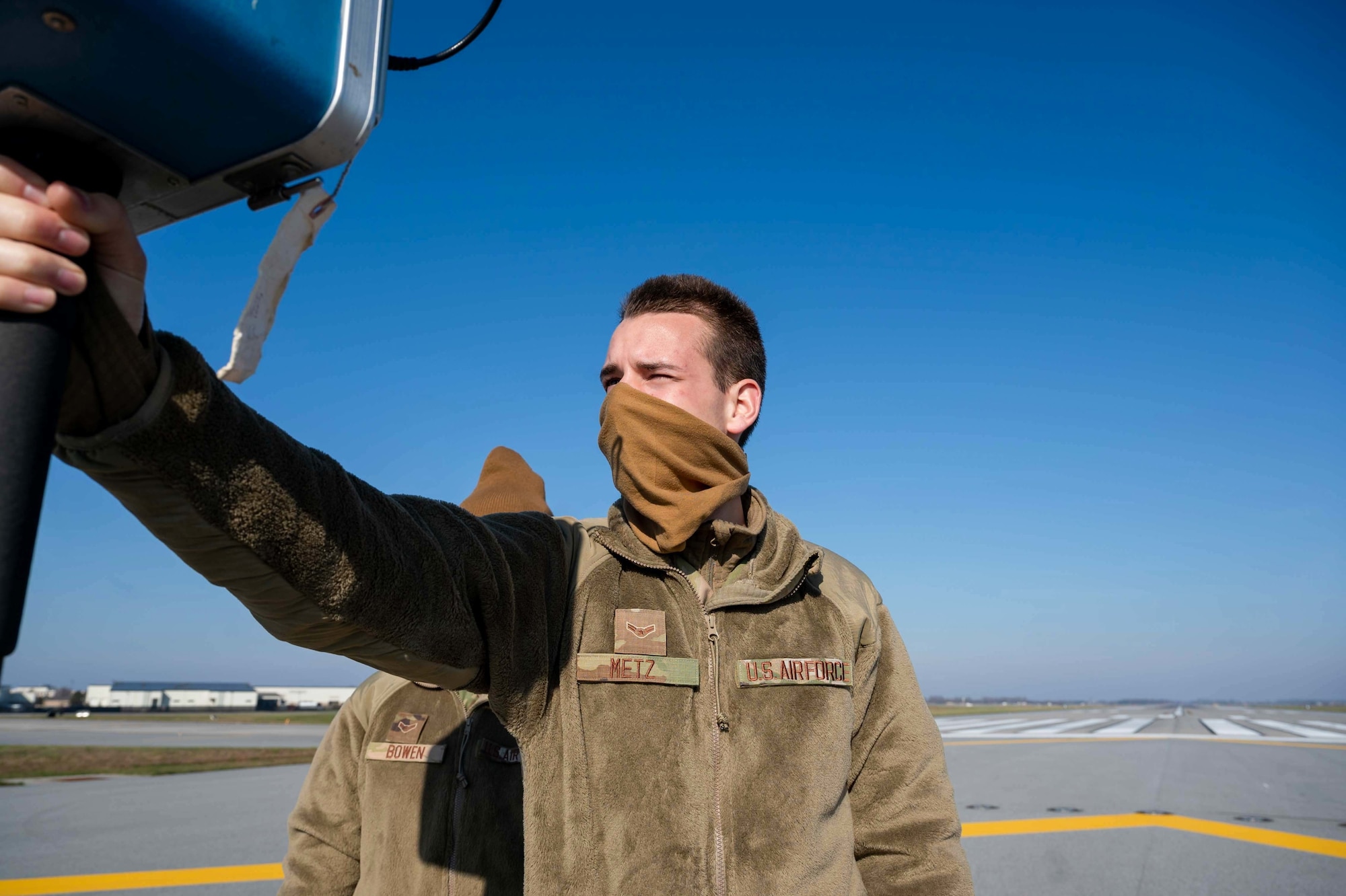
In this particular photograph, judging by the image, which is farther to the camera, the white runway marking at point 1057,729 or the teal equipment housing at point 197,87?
the white runway marking at point 1057,729

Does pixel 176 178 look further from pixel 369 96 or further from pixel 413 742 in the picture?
pixel 413 742

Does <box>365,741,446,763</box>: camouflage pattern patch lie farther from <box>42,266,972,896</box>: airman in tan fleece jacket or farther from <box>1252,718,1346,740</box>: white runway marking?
<box>1252,718,1346,740</box>: white runway marking

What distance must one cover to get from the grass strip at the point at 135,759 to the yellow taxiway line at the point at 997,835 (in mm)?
7349

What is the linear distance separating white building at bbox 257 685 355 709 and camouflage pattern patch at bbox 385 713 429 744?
7356 cm

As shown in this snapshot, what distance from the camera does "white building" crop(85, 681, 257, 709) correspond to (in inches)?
2384

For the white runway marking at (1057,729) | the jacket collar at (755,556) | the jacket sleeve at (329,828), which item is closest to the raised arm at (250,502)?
the jacket collar at (755,556)

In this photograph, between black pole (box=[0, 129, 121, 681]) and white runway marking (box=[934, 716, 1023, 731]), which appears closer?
black pole (box=[0, 129, 121, 681])

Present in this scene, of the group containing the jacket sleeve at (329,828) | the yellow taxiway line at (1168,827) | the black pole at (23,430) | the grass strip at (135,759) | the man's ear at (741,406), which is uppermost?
the man's ear at (741,406)

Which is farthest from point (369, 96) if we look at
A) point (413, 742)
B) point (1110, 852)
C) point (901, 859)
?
point (1110, 852)

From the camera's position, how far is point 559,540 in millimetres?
1734

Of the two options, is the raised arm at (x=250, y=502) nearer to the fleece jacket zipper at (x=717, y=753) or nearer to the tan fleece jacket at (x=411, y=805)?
the fleece jacket zipper at (x=717, y=753)

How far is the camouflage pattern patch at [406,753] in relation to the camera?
9.05ft

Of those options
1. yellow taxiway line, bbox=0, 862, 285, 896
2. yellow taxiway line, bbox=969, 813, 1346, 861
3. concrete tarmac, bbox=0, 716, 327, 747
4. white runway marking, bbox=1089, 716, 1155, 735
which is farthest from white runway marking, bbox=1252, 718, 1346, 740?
concrete tarmac, bbox=0, 716, 327, 747

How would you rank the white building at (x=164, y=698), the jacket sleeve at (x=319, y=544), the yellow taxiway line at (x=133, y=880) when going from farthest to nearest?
the white building at (x=164, y=698)
the yellow taxiway line at (x=133, y=880)
the jacket sleeve at (x=319, y=544)
